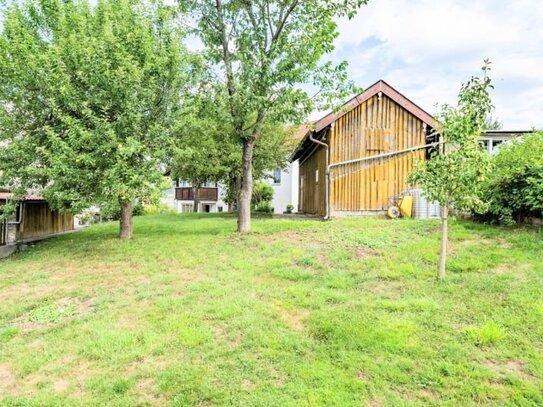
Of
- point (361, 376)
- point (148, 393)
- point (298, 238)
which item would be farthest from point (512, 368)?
point (298, 238)

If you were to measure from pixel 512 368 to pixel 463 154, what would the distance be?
3.49 m

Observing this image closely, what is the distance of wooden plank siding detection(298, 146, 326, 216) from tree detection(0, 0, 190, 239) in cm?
693

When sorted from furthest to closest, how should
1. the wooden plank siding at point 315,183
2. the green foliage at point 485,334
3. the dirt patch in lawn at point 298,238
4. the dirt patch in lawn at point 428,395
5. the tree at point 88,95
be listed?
the wooden plank siding at point 315,183 < the tree at point 88,95 < the dirt patch in lawn at point 298,238 < the green foliage at point 485,334 < the dirt patch in lawn at point 428,395

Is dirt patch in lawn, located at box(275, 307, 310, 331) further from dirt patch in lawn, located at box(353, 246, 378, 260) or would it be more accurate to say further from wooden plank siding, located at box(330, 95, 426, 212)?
wooden plank siding, located at box(330, 95, 426, 212)

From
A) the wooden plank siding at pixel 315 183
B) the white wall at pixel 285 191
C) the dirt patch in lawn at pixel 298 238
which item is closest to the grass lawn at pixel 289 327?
the dirt patch in lawn at pixel 298 238

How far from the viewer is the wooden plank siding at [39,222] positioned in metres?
15.3

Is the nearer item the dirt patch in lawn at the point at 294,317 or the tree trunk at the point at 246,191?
the dirt patch in lawn at the point at 294,317

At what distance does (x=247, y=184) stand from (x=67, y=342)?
7677 millimetres

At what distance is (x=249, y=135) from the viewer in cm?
1230

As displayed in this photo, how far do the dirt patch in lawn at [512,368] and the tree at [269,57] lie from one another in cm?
841

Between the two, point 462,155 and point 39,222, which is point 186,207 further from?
point 462,155

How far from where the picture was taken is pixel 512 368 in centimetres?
439

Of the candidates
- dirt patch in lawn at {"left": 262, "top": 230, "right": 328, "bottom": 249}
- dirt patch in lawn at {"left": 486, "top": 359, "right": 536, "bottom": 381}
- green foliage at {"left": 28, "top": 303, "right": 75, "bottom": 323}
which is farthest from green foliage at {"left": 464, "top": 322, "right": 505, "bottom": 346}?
green foliage at {"left": 28, "top": 303, "right": 75, "bottom": 323}

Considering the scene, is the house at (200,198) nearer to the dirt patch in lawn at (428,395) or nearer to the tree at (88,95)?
the tree at (88,95)
